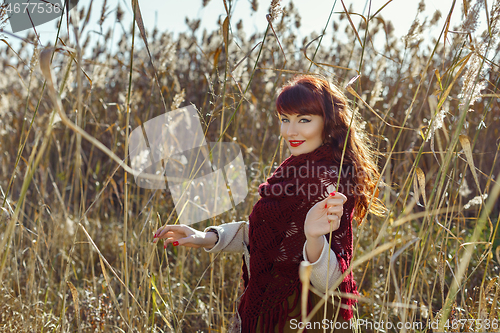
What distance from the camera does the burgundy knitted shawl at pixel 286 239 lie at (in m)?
1.02

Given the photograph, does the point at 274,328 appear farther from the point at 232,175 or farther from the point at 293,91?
the point at 232,175

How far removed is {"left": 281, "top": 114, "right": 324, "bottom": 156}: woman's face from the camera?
1107mm

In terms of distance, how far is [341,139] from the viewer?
3.70 ft

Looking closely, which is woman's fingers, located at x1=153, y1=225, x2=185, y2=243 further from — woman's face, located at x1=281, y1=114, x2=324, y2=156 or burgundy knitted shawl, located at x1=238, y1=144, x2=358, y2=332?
woman's face, located at x1=281, y1=114, x2=324, y2=156

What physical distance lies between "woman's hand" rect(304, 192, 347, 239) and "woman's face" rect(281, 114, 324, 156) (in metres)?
0.32

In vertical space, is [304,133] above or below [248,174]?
above

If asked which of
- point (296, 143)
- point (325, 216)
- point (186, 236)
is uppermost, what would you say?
point (296, 143)

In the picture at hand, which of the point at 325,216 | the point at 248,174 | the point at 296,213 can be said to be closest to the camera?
the point at 325,216

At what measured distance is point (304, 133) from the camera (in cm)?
110

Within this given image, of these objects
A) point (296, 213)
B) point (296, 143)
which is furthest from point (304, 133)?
Answer: point (296, 213)

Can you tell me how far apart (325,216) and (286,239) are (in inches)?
9.9

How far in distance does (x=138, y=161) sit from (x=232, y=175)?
22.9 inches

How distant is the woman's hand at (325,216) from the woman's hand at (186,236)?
0.38 m

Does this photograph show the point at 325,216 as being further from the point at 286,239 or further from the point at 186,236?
the point at 186,236
